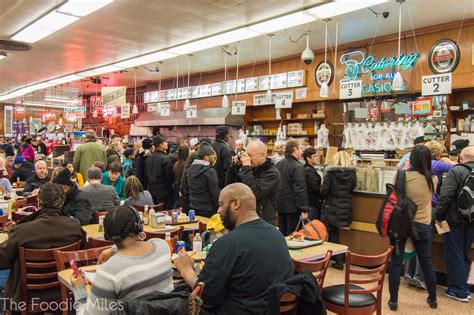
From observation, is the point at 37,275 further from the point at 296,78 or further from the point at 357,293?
the point at 296,78

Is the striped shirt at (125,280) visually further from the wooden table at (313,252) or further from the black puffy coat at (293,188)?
the black puffy coat at (293,188)

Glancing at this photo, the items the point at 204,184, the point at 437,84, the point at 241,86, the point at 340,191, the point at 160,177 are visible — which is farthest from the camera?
the point at 241,86

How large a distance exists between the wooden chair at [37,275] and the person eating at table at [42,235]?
0.04 meters

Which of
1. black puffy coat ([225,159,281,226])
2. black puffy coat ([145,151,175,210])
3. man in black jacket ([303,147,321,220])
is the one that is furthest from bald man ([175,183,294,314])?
black puffy coat ([145,151,175,210])

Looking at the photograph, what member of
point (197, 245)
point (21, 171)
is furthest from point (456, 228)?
point (21, 171)

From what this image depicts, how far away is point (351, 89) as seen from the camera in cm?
834

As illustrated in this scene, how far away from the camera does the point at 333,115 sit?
1115 cm

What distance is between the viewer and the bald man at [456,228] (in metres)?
5.02

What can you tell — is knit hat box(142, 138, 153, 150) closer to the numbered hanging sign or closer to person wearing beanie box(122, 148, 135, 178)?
person wearing beanie box(122, 148, 135, 178)

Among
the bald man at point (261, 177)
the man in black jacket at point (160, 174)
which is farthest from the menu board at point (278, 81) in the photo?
the bald man at point (261, 177)

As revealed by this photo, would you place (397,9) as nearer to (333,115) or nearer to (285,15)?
(285,15)

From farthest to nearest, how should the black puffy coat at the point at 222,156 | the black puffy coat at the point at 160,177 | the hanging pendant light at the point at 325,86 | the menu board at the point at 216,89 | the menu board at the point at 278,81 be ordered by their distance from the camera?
1. the menu board at the point at 216,89
2. the menu board at the point at 278,81
3. the hanging pendant light at the point at 325,86
4. the black puffy coat at the point at 160,177
5. the black puffy coat at the point at 222,156

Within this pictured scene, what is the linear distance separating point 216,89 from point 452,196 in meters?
9.77

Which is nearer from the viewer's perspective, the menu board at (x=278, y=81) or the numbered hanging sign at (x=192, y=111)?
the menu board at (x=278, y=81)
